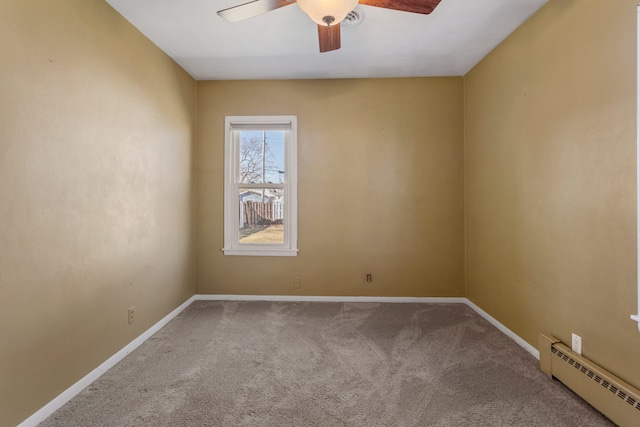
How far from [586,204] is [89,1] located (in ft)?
11.3

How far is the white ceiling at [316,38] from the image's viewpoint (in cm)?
213

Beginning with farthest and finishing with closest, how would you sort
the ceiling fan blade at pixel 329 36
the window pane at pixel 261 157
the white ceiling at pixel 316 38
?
the window pane at pixel 261 157 < the white ceiling at pixel 316 38 < the ceiling fan blade at pixel 329 36

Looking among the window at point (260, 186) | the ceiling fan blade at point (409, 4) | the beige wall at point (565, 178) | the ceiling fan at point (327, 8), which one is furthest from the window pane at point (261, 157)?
Result: the beige wall at point (565, 178)

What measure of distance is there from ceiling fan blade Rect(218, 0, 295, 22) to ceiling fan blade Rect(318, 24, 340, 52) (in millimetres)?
274

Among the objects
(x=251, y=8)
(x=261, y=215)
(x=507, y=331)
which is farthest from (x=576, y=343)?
(x=261, y=215)

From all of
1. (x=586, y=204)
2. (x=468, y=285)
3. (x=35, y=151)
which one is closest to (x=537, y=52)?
(x=586, y=204)

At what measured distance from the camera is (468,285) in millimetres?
3299

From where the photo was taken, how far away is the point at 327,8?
1423 millimetres

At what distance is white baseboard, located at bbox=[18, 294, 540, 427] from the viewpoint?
164 cm

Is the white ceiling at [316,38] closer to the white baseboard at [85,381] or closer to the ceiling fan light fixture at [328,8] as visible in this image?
the ceiling fan light fixture at [328,8]

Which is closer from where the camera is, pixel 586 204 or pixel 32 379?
pixel 32 379

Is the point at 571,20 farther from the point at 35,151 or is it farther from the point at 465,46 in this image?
the point at 35,151

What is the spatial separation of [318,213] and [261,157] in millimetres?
986

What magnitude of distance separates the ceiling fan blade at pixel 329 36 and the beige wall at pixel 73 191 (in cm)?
154
